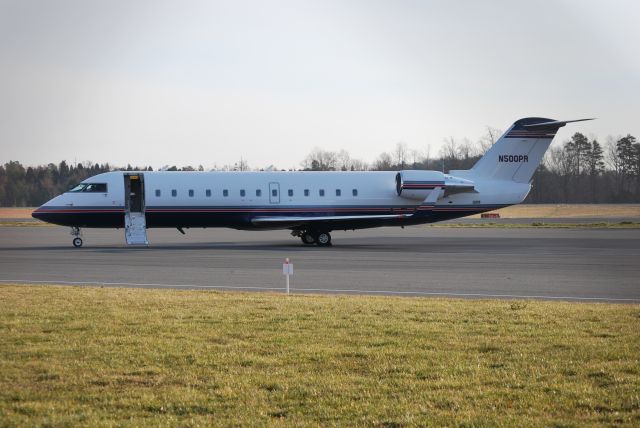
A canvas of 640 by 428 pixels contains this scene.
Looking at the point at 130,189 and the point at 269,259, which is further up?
the point at 130,189

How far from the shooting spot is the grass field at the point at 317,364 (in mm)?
6395

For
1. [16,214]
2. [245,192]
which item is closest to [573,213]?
[245,192]

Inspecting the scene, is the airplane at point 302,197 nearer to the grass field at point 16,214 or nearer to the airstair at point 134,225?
the airstair at point 134,225

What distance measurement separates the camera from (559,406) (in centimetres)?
654

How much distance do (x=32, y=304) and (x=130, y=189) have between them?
19622mm

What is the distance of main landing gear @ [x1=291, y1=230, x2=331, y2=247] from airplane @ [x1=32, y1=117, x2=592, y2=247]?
42 mm

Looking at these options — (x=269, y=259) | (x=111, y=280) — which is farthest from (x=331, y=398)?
(x=269, y=259)

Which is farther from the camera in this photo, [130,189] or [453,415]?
[130,189]

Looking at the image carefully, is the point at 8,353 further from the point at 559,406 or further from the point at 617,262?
the point at 617,262

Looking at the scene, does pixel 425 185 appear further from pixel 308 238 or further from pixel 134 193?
pixel 134 193

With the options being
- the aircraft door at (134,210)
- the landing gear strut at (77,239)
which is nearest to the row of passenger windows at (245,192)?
the aircraft door at (134,210)

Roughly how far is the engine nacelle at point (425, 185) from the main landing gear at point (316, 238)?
3660 mm

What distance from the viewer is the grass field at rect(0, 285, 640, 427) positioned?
21.0ft

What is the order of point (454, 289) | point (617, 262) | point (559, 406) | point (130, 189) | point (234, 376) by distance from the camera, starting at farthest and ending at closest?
point (130, 189)
point (617, 262)
point (454, 289)
point (234, 376)
point (559, 406)
